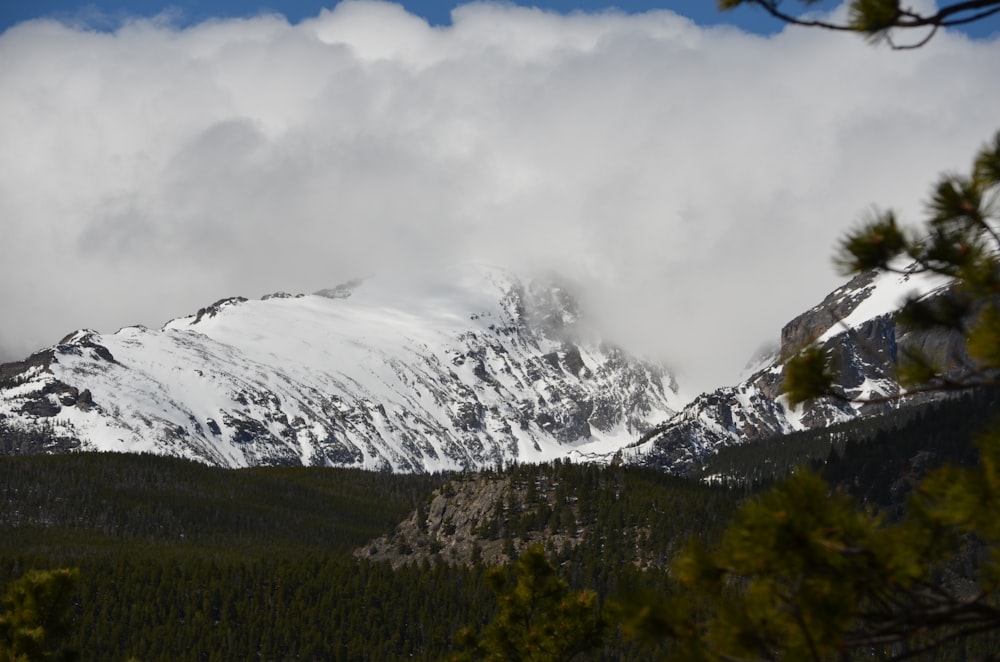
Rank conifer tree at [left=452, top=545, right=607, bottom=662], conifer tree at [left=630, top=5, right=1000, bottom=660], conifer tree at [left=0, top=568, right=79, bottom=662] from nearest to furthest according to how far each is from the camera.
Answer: conifer tree at [left=630, top=5, right=1000, bottom=660]
conifer tree at [left=0, top=568, right=79, bottom=662]
conifer tree at [left=452, top=545, right=607, bottom=662]

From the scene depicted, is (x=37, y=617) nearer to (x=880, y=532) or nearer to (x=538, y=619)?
(x=538, y=619)

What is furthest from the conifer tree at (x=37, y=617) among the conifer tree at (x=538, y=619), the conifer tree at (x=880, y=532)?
the conifer tree at (x=880, y=532)

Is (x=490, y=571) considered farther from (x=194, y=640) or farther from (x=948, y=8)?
(x=194, y=640)

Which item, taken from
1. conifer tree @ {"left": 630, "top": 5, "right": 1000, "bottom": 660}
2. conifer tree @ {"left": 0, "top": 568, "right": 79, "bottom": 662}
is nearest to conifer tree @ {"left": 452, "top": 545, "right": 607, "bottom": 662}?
conifer tree @ {"left": 0, "top": 568, "right": 79, "bottom": 662}

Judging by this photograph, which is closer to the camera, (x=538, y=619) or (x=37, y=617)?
(x=37, y=617)

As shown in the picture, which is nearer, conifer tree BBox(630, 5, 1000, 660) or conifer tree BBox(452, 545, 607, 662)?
conifer tree BBox(630, 5, 1000, 660)

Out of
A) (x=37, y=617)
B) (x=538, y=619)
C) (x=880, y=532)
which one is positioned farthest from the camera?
(x=538, y=619)

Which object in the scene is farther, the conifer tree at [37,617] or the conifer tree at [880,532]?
the conifer tree at [37,617]

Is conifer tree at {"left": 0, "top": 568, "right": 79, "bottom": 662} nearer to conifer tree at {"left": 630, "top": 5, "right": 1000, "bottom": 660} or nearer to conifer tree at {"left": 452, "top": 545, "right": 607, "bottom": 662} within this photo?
conifer tree at {"left": 452, "top": 545, "right": 607, "bottom": 662}

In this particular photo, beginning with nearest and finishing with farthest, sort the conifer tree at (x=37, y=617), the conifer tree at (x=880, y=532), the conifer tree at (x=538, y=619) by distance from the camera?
the conifer tree at (x=880, y=532)
the conifer tree at (x=37, y=617)
the conifer tree at (x=538, y=619)

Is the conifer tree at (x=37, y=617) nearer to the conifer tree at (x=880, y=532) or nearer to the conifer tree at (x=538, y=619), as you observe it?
the conifer tree at (x=538, y=619)

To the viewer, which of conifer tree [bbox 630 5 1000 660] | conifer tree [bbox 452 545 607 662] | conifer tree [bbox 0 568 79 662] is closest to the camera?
conifer tree [bbox 630 5 1000 660]

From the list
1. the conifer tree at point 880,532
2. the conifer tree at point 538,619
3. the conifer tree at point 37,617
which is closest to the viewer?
the conifer tree at point 880,532

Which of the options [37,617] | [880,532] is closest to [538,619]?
[37,617]
